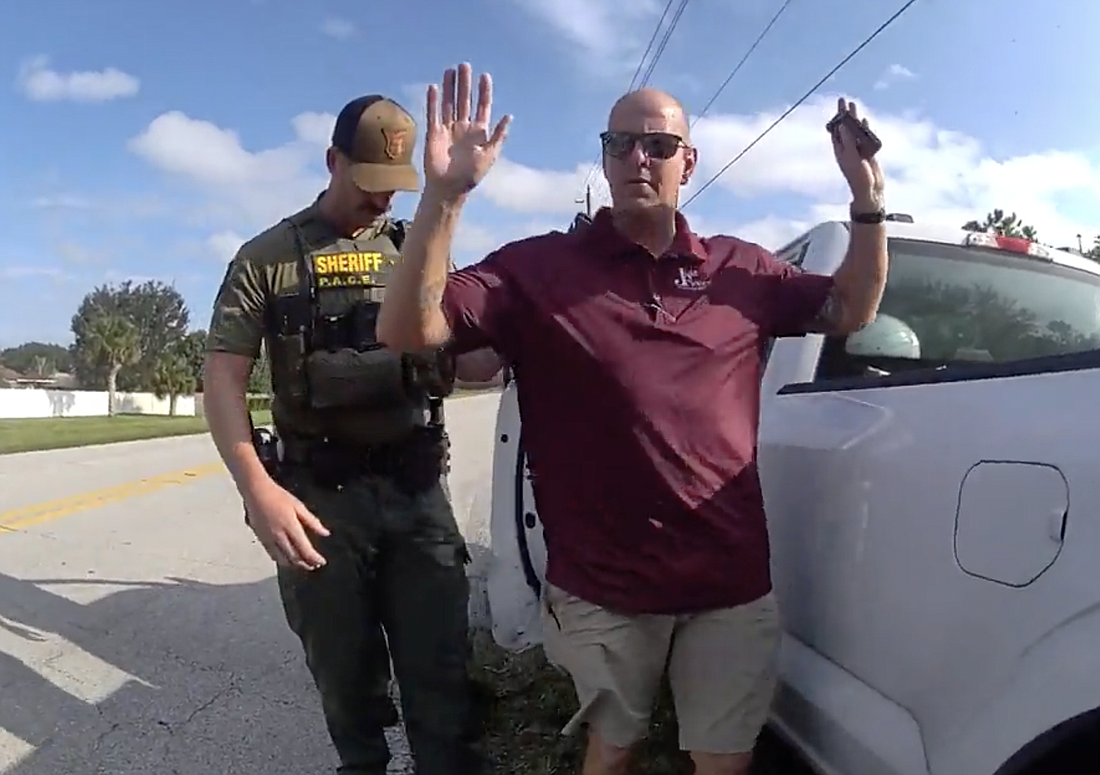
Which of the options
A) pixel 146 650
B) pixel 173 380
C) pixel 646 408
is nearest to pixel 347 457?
pixel 646 408

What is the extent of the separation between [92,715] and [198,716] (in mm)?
418

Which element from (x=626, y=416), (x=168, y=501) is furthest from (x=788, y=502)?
(x=168, y=501)

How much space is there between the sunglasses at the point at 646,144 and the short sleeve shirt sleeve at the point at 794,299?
1.14 feet

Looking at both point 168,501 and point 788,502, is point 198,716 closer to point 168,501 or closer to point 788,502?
point 788,502

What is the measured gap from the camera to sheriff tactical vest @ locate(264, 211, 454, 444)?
2922 mm

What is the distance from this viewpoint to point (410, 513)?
3.04 m

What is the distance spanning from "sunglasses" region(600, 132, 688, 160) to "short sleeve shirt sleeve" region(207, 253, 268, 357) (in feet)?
3.47

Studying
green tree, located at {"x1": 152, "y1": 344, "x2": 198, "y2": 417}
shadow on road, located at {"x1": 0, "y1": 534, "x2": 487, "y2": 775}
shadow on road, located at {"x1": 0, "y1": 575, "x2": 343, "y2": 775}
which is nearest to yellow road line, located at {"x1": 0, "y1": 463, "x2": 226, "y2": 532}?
shadow on road, located at {"x1": 0, "y1": 534, "x2": 487, "y2": 775}

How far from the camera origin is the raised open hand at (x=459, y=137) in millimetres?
2051

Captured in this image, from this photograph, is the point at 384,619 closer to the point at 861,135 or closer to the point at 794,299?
the point at 794,299

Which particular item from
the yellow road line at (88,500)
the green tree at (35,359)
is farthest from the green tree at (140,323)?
the yellow road line at (88,500)

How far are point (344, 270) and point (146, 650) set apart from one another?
127 inches

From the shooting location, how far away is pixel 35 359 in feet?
430

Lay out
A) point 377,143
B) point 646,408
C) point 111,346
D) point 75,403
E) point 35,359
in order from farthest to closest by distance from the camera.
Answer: point 35,359, point 111,346, point 75,403, point 377,143, point 646,408
